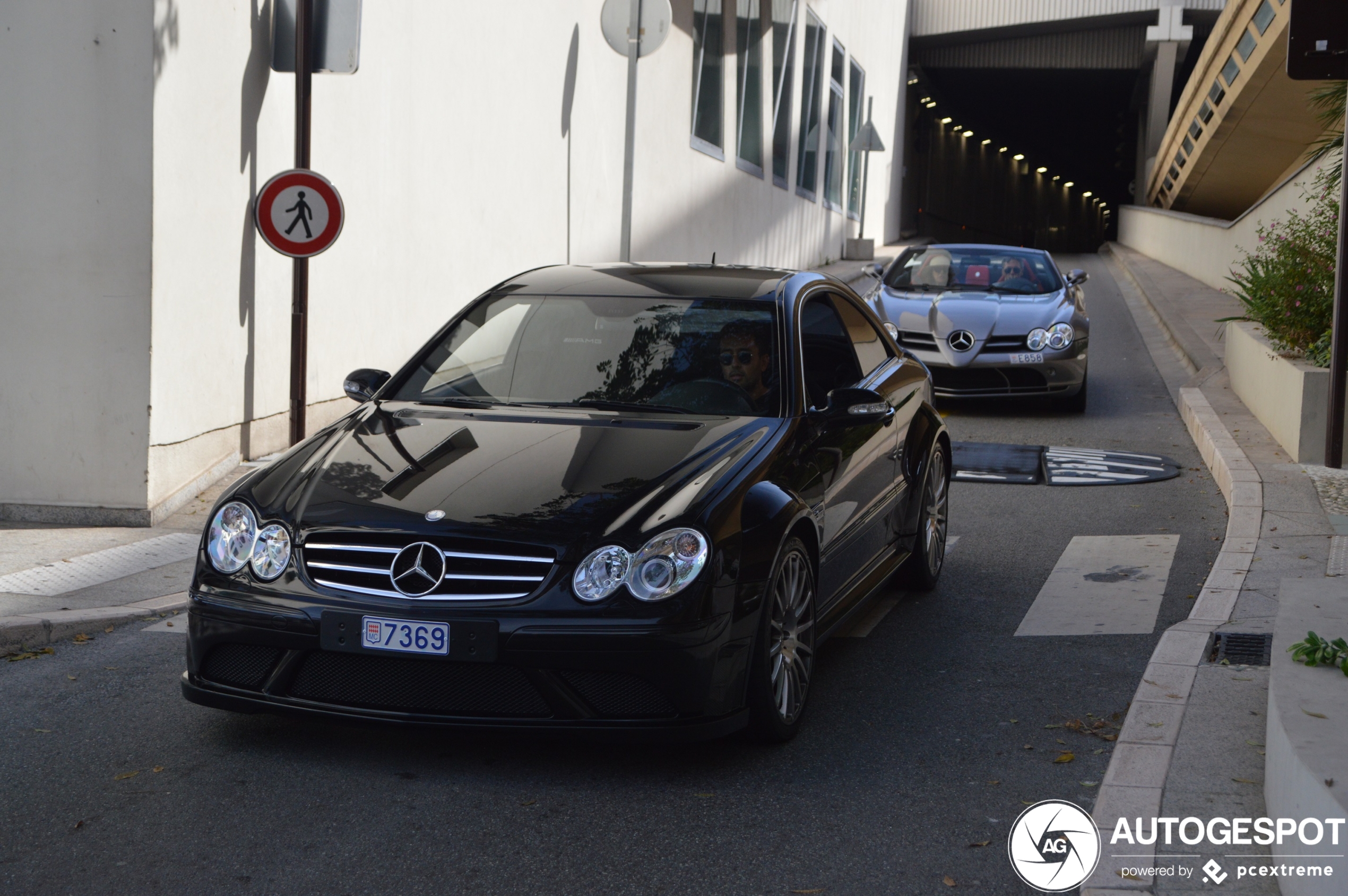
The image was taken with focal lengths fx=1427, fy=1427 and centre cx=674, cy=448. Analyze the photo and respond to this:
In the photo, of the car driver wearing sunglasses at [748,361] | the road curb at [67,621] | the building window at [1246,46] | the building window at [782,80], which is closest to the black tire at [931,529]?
the car driver wearing sunglasses at [748,361]

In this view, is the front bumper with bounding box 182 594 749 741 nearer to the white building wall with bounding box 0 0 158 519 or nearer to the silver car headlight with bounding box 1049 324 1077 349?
the white building wall with bounding box 0 0 158 519

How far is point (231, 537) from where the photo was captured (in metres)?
4.40

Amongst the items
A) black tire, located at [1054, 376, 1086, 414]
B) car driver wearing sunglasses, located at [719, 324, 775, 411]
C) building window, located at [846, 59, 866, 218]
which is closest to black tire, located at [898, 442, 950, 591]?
car driver wearing sunglasses, located at [719, 324, 775, 411]

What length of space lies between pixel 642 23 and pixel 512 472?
811cm

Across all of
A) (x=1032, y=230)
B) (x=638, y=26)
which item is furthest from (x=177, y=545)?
(x=1032, y=230)

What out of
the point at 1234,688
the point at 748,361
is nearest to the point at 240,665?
the point at 748,361

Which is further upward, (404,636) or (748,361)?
(748,361)

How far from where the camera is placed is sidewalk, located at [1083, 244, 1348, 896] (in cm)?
352

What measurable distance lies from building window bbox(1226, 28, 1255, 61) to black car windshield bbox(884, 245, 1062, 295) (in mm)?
12007

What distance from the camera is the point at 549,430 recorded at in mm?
4941

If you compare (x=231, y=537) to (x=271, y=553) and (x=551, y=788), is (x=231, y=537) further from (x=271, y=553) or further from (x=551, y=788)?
(x=551, y=788)

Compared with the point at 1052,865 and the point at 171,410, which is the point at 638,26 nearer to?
the point at 171,410

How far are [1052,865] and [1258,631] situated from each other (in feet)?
7.64

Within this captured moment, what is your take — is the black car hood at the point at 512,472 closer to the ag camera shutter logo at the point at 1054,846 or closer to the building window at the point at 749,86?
the ag camera shutter logo at the point at 1054,846
